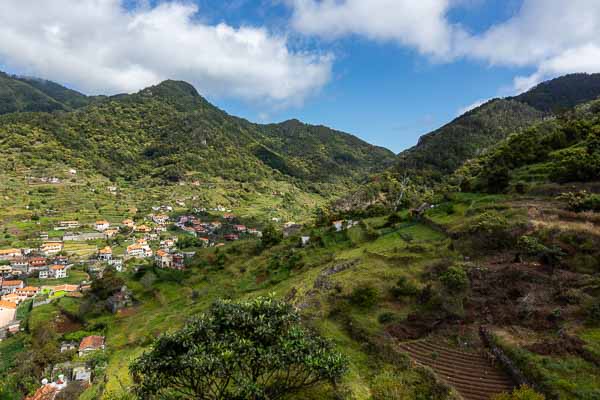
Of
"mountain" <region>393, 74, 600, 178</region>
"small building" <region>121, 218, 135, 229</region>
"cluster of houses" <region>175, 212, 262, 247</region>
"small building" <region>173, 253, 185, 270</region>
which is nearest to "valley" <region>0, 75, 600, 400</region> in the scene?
"small building" <region>173, 253, 185, 270</region>

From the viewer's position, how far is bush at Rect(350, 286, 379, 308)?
19.3 metres

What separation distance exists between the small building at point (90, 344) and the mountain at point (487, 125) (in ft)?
187

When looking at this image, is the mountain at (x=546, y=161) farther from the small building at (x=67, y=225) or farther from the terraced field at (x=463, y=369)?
the small building at (x=67, y=225)

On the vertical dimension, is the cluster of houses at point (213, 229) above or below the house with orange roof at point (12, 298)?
above

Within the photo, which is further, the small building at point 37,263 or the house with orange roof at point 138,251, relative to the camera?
the house with orange roof at point 138,251

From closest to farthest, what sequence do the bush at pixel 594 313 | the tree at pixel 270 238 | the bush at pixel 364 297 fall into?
1. the bush at pixel 594 313
2. the bush at pixel 364 297
3. the tree at pixel 270 238

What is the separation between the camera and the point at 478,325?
15.8 metres

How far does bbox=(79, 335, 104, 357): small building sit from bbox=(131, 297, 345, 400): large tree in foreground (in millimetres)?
25673

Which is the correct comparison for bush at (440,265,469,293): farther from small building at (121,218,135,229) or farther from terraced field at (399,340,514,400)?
small building at (121,218,135,229)

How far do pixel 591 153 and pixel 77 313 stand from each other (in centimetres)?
5568

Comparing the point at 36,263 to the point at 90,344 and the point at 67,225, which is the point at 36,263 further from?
the point at 90,344

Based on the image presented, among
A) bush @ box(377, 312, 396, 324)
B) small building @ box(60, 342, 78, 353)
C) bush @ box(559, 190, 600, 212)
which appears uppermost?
bush @ box(559, 190, 600, 212)

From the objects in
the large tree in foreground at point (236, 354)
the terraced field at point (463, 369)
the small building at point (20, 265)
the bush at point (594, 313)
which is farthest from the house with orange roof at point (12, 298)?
the bush at point (594, 313)

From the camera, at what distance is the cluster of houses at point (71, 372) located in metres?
26.2
